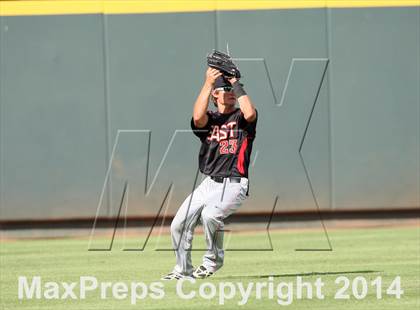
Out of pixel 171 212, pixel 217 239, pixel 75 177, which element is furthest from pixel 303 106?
pixel 217 239

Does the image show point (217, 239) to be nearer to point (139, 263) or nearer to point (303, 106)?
point (139, 263)

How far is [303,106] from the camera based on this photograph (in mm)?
14945

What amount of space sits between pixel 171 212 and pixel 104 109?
1732 mm

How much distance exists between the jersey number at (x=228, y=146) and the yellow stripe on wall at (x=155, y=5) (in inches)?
205

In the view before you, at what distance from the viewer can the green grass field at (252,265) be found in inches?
337

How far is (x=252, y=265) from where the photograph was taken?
1112cm

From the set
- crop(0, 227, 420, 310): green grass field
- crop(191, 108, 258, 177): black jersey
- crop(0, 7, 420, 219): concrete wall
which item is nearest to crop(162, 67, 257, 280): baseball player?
crop(191, 108, 258, 177): black jersey

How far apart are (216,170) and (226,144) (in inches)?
10.3

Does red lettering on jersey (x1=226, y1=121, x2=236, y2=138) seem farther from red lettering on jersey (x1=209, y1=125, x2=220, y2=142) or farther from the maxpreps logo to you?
red lettering on jersey (x1=209, y1=125, x2=220, y2=142)

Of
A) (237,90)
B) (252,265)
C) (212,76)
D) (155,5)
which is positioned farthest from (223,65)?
(155,5)

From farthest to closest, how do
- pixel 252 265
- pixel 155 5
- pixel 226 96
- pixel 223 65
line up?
1. pixel 155 5
2. pixel 252 265
3. pixel 226 96
4. pixel 223 65

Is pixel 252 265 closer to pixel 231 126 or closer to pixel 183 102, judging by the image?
pixel 231 126

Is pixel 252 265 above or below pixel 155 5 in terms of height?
below

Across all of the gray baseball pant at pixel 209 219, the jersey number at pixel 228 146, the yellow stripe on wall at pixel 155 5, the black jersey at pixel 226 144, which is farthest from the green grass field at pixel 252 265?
the yellow stripe on wall at pixel 155 5
